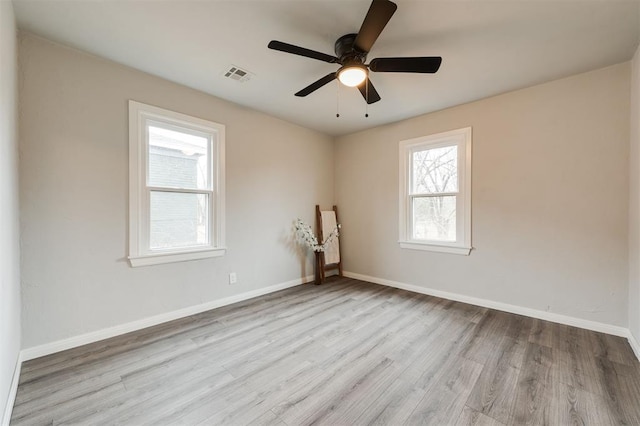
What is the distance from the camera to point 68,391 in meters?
1.74

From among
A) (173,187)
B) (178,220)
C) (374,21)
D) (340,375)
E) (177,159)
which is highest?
(374,21)

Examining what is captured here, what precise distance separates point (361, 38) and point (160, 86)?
2199 millimetres

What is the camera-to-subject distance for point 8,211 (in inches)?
66.3

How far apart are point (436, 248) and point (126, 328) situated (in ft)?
12.1

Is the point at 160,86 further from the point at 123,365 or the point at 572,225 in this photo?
the point at 572,225

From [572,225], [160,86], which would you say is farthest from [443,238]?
[160,86]

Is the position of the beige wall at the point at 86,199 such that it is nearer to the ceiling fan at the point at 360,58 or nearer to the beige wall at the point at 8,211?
the beige wall at the point at 8,211

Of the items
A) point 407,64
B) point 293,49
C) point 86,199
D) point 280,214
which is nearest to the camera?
point 293,49

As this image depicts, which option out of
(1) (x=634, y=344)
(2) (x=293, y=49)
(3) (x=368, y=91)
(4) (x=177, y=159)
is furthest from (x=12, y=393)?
(1) (x=634, y=344)

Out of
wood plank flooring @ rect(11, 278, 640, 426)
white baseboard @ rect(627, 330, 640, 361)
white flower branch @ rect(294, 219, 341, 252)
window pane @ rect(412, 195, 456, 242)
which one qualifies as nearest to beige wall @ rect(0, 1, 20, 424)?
wood plank flooring @ rect(11, 278, 640, 426)

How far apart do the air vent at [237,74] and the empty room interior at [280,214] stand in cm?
2

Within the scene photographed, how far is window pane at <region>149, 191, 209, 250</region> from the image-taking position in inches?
110

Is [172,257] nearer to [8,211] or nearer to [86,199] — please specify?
[86,199]

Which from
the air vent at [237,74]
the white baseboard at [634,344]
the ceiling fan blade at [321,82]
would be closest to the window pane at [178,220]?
the air vent at [237,74]
